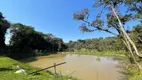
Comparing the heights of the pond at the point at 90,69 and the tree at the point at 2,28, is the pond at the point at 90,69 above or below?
below

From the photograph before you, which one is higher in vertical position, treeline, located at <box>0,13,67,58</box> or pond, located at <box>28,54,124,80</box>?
treeline, located at <box>0,13,67,58</box>

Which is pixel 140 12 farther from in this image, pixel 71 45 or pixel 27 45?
pixel 71 45

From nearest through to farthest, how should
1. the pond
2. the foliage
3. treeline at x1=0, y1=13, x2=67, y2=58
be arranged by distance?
the pond
treeline at x1=0, y1=13, x2=67, y2=58
the foliage

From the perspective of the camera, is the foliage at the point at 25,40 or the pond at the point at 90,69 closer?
the pond at the point at 90,69

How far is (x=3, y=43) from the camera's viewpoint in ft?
128

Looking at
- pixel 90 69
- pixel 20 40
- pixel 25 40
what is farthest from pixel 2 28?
pixel 90 69

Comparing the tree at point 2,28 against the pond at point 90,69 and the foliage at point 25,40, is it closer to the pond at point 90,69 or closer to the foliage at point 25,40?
the foliage at point 25,40

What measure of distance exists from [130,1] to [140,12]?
109cm

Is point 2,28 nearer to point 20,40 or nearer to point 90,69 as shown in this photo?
point 20,40

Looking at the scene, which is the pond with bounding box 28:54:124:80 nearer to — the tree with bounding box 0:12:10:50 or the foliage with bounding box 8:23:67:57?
the tree with bounding box 0:12:10:50

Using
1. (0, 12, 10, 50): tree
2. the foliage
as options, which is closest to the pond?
(0, 12, 10, 50): tree

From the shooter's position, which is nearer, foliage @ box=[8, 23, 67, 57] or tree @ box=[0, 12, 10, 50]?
tree @ box=[0, 12, 10, 50]

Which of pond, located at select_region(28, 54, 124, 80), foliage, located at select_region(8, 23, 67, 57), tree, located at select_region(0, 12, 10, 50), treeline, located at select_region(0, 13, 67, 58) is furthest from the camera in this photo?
foliage, located at select_region(8, 23, 67, 57)

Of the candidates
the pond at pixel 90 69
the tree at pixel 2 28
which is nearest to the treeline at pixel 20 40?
the tree at pixel 2 28
